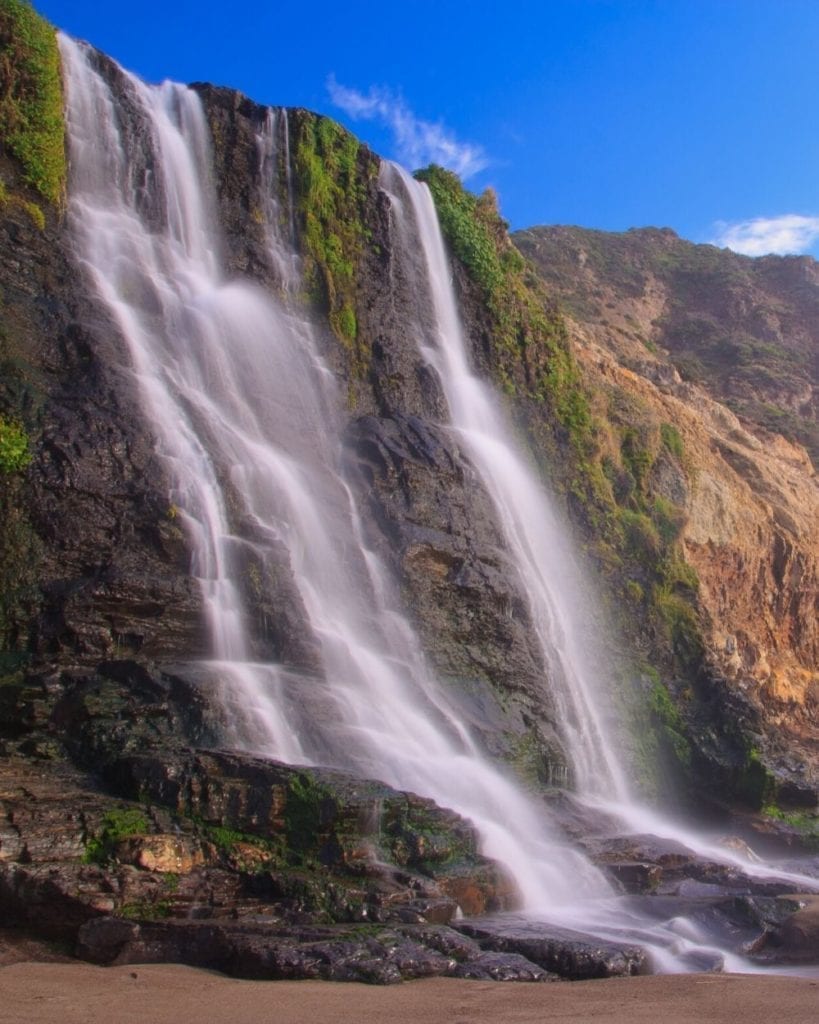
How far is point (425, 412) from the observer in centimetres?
2233

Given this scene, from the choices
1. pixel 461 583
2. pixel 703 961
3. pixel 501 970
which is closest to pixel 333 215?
pixel 461 583

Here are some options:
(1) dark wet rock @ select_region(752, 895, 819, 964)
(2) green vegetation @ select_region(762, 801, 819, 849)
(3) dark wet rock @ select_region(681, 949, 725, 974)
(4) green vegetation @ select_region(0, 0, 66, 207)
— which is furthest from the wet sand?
(4) green vegetation @ select_region(0, 0, 66, 207)

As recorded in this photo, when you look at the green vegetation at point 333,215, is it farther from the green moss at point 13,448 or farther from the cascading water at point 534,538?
the green moss at point 13,448

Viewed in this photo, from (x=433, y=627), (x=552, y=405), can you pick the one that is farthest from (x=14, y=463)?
(x=552, y=405)

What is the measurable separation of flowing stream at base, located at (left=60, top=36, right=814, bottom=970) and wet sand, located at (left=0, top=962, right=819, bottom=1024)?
221 centimetres

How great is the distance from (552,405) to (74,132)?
12943mm

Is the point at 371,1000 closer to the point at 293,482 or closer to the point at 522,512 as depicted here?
the point at 293,482

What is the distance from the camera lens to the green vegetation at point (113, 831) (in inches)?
366

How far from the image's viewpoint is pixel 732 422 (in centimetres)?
3594

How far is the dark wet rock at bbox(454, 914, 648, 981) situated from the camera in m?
8.61

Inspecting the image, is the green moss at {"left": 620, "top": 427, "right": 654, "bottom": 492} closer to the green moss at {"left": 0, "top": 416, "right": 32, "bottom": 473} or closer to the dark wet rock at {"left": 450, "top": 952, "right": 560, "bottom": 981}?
the green moss at {"left": 0, "top": 416, "right": 32, "bottom": 473}

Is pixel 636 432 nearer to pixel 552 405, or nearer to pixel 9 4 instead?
pixel 552 405

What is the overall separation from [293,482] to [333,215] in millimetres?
9055

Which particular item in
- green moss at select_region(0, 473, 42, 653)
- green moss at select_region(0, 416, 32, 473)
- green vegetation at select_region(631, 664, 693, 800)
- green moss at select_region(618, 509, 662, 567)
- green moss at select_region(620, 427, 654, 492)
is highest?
green moss at select_region(620, 427, 654, 492)
